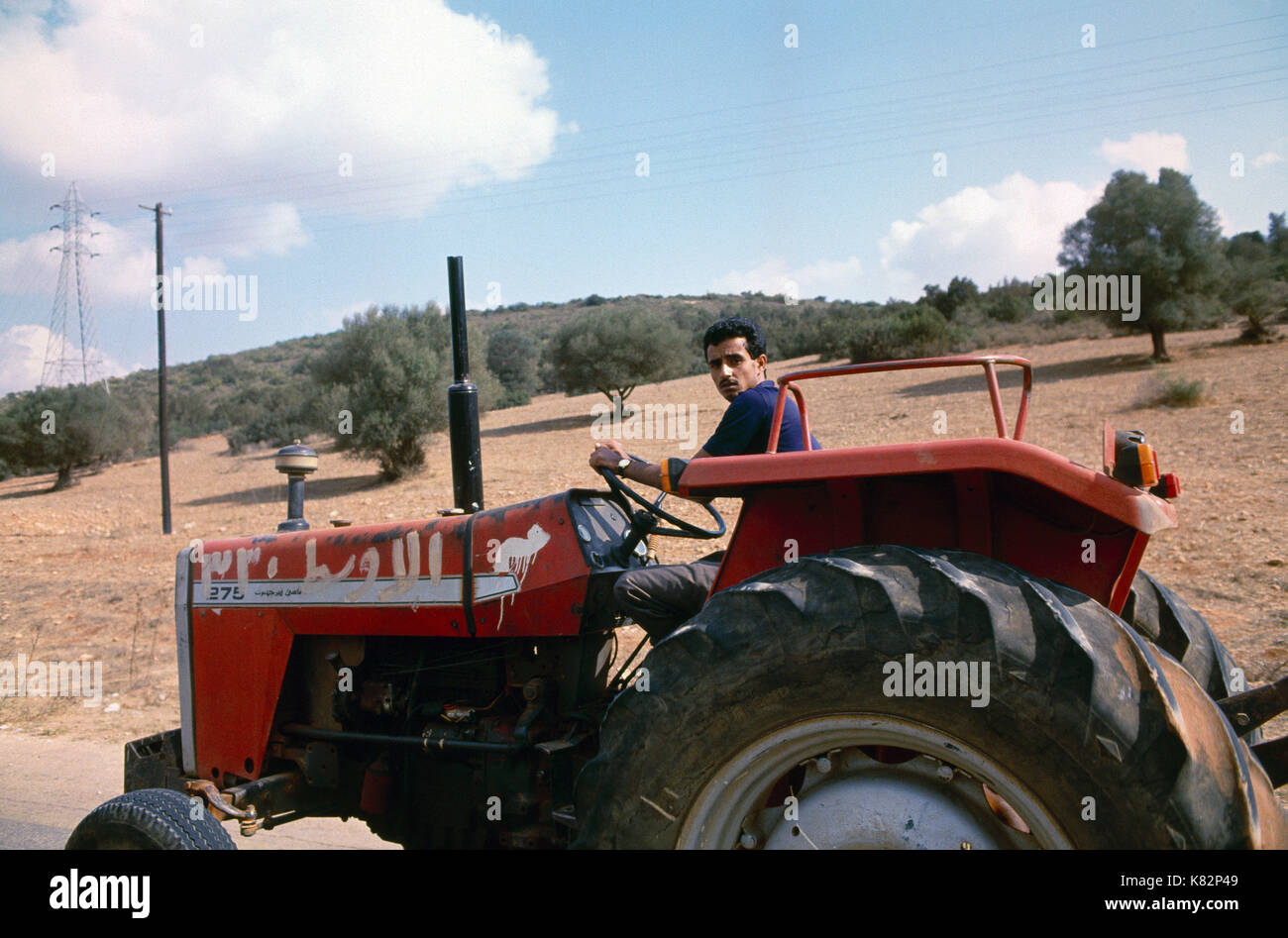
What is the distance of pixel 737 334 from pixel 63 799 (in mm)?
4178

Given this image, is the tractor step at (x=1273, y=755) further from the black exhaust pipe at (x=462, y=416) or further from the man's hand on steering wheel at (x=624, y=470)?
the black exhaust pipe at (x=462, y=416)

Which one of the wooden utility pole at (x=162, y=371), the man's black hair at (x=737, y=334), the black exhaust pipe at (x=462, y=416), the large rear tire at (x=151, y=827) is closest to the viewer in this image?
the large rear tire at (x=151, y=827)

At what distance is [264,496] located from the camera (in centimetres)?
2036

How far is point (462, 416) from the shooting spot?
135 inches

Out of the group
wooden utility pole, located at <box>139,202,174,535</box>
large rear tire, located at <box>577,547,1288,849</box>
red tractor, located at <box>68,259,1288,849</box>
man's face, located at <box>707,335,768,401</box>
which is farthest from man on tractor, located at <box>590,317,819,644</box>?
wooden utility pole, located at <box>139,202,174,535</box>

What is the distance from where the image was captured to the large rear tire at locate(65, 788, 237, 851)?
253 centimetres

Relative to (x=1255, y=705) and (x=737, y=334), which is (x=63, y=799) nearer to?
(x=737, y=334)

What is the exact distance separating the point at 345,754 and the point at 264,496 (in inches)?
747

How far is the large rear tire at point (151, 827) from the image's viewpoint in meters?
2.53

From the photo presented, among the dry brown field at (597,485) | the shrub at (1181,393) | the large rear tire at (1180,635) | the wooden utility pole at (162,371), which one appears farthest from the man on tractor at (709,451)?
the wooden utility pole at (162,371)

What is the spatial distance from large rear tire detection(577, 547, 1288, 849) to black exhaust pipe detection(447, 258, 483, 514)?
158 centimetres

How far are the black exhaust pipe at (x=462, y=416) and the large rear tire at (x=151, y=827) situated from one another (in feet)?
4.29

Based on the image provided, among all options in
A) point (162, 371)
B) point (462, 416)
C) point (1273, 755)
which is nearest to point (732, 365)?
point (462, 416)
